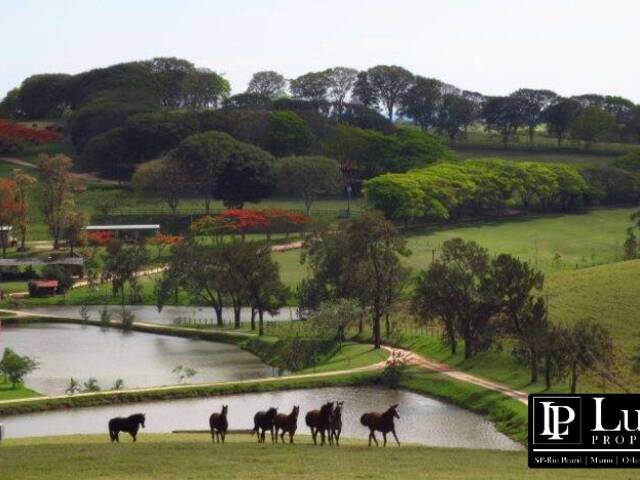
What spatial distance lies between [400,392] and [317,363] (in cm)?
869

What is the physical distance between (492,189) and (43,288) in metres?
44.9

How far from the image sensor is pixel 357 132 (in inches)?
5408

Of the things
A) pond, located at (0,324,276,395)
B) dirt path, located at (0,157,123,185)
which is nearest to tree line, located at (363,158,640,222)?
dirt path, located at (0,157,123,185)

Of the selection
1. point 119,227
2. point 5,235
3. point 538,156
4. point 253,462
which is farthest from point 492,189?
point 253,462

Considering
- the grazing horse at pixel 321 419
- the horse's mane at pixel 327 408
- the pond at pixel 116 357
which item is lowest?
the pond at pixel 116 357

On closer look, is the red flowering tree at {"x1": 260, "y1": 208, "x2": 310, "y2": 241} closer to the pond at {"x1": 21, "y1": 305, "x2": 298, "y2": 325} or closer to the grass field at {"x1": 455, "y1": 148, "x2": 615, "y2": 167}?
the pond at {"x1": 21, "y1": 305, "x2": 298, "y2": 325}

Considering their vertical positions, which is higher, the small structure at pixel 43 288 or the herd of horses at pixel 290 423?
the herd of horses at pixel 290 423

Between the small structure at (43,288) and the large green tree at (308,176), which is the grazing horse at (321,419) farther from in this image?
the large green tree at (308,176)

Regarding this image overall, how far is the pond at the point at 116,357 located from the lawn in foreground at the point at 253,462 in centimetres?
2149

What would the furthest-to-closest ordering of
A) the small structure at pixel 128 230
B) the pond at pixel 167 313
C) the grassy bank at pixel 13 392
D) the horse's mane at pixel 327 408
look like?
the small structure at pixel 128 230, the pond at pixel 167 313, the grassy bank at pixel 13 392, the horse's mane at pixel 327 408

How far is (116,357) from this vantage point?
6688 centimetres

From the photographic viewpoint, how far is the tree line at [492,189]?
10888 centimetres

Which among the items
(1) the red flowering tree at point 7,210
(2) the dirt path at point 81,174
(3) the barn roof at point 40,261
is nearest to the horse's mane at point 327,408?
(3) the barn roof at point 40,261

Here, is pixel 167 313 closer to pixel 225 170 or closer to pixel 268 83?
pixel 225 170
